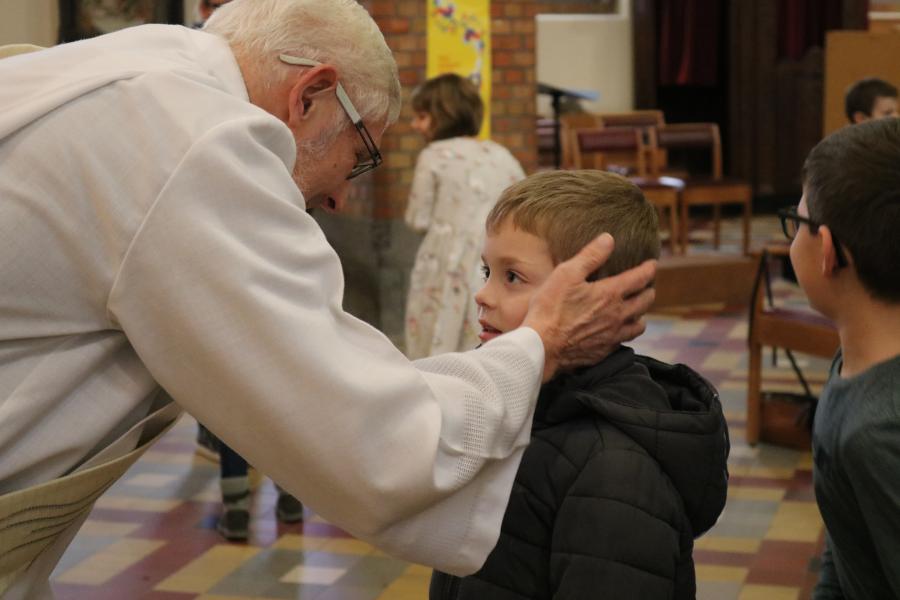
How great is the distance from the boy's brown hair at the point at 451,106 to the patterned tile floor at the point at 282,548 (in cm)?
174

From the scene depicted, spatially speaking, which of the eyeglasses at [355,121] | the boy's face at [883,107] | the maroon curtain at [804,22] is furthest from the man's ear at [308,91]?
the maroon curtain at [804,22]

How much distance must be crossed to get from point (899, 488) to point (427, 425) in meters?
0.64

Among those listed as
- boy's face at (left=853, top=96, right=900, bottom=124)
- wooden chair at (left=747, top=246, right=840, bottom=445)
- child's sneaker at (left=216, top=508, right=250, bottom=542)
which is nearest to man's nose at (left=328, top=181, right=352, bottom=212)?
child's sneaker at (left=216, top=508, right=250, bottom=542)

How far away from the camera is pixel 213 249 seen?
148cm

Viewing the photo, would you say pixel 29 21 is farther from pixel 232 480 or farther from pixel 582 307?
pixel 582 307

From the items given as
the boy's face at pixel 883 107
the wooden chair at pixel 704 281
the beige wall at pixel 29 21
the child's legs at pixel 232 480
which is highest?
the beige wall at pixel 29 21

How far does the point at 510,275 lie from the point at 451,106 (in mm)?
4059

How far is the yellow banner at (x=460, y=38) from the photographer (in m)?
7.40

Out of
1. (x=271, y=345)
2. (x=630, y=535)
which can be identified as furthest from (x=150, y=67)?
(x=630, y=535)

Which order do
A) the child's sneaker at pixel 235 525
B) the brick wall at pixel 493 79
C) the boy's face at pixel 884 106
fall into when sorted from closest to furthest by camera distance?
the child's sneaker at pixel 235 525
the brick wall at pixel 493 79
the boy's face at pixel 884 106

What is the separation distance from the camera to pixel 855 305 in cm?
191

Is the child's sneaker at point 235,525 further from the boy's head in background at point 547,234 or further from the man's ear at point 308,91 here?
the man's ear at point 308,91

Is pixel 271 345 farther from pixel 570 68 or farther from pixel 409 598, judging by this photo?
pixel 570 68

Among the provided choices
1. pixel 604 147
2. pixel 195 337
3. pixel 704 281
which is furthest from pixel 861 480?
pixel 604 147
